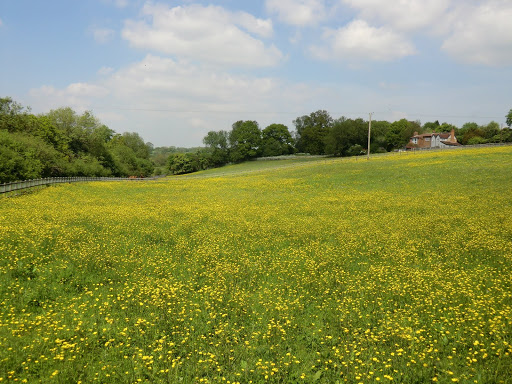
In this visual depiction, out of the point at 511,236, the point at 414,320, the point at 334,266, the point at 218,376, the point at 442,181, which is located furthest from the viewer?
the point at 442,181

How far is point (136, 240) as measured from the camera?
52.4ft

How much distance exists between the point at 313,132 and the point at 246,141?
26.6 metres

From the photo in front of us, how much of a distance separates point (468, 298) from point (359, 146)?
9841cm

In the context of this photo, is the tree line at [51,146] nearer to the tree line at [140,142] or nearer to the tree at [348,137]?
the tree line at [140,142]

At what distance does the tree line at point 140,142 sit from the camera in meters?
54.4

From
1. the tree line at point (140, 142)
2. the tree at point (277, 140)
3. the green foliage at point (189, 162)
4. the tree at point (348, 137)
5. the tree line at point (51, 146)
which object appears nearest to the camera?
the tree line at point (51, 146)

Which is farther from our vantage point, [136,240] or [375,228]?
[375,228]

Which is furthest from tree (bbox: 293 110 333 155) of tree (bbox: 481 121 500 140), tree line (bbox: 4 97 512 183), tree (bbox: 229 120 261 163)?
tree (bbox: 481 121 500 140)

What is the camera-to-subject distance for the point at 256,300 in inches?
388

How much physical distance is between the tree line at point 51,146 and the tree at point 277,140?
5375 centimetres

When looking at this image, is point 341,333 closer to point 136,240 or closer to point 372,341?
point 372,341

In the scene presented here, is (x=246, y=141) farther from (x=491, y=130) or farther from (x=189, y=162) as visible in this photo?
(x=491, y=130)

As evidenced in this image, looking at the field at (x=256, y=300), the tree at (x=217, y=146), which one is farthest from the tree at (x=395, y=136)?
the field at (x=256, y=300)

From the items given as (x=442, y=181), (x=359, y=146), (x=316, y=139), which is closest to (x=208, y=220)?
(x=442, y=181)
